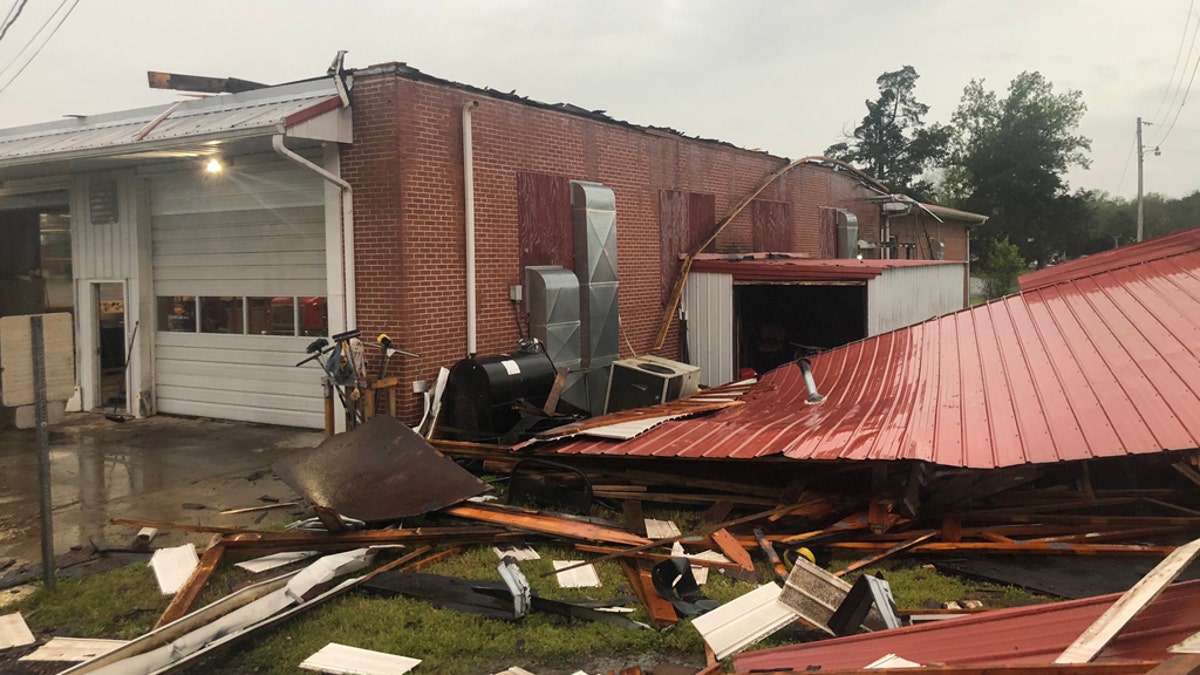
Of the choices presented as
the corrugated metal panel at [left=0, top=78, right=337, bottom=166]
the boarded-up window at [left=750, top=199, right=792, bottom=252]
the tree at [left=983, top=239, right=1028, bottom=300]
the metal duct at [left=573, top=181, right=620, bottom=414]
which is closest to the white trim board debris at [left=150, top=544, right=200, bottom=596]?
the corrugated metal panel at [left=0, top=78, right=337, bottom=166]

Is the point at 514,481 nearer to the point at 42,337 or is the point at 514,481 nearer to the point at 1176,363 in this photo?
the point at 42,337

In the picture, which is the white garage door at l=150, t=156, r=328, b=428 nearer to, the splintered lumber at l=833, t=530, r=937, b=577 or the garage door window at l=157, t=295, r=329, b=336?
the garage door window at l=157, t=295, r=329, b=336

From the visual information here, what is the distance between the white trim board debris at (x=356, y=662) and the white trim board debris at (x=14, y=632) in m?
1.97

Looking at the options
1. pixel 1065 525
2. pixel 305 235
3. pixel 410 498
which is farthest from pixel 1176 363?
pixel 305 235

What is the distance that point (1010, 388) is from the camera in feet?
25.2

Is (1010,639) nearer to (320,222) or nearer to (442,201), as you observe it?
(442,201)

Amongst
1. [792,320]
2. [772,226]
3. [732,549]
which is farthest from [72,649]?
[772,226]

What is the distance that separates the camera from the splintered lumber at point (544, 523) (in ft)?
21.8

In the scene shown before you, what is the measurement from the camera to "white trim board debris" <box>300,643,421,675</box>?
15.6ft

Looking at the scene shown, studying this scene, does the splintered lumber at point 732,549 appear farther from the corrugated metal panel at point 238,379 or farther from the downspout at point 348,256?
the corrugated metal panel at point 238,379

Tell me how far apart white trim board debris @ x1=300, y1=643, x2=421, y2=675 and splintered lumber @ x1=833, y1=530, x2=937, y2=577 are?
3.12 meters

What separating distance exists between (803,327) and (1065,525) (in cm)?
1247

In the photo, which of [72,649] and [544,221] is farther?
[544,221]

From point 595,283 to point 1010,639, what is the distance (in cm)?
967
